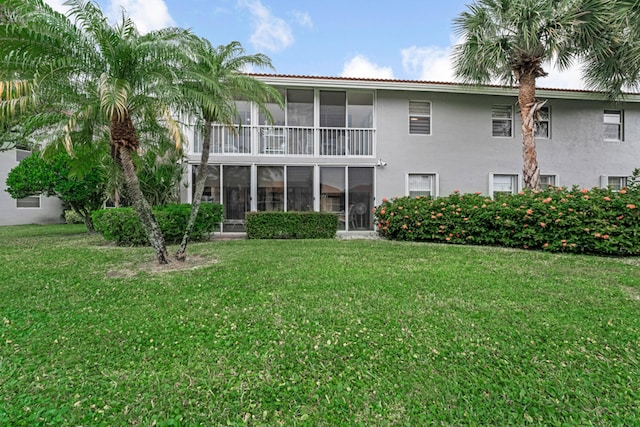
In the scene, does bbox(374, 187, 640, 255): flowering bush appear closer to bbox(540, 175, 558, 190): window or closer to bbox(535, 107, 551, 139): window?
bbox(540, 175, 558, 190): window

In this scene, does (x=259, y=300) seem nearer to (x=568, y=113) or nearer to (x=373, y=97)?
(x=373, y=97)

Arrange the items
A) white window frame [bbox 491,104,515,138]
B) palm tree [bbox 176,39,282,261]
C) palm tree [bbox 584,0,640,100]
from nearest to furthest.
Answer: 1. palm tree [bbox 176,39,282,261]
2. palm tree [bbox 584,0,640,100]
3. white window frame [bbox 491,104,515,138]

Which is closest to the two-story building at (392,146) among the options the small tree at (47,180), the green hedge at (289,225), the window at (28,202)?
the green hedge at (289,225)

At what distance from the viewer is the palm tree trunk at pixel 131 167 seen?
19.0 ft

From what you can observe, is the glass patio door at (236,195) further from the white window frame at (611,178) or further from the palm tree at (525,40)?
the white window frame at (611,178)

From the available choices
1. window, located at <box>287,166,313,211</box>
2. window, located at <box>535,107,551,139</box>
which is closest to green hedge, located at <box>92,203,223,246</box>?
window, located at <box>287,166,313,211</box>

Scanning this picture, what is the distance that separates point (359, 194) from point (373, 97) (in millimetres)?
4061

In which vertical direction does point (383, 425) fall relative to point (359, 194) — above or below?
below

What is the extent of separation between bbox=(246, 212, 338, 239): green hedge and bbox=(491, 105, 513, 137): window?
836 centimetres

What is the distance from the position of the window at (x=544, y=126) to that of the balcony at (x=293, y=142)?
7.47 metres

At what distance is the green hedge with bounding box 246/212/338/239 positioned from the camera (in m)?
10.2

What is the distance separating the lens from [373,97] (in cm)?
1204

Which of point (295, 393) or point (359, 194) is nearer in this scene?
point (295, 393)

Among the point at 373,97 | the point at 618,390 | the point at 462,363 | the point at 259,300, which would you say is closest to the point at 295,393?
the point at 462,363
